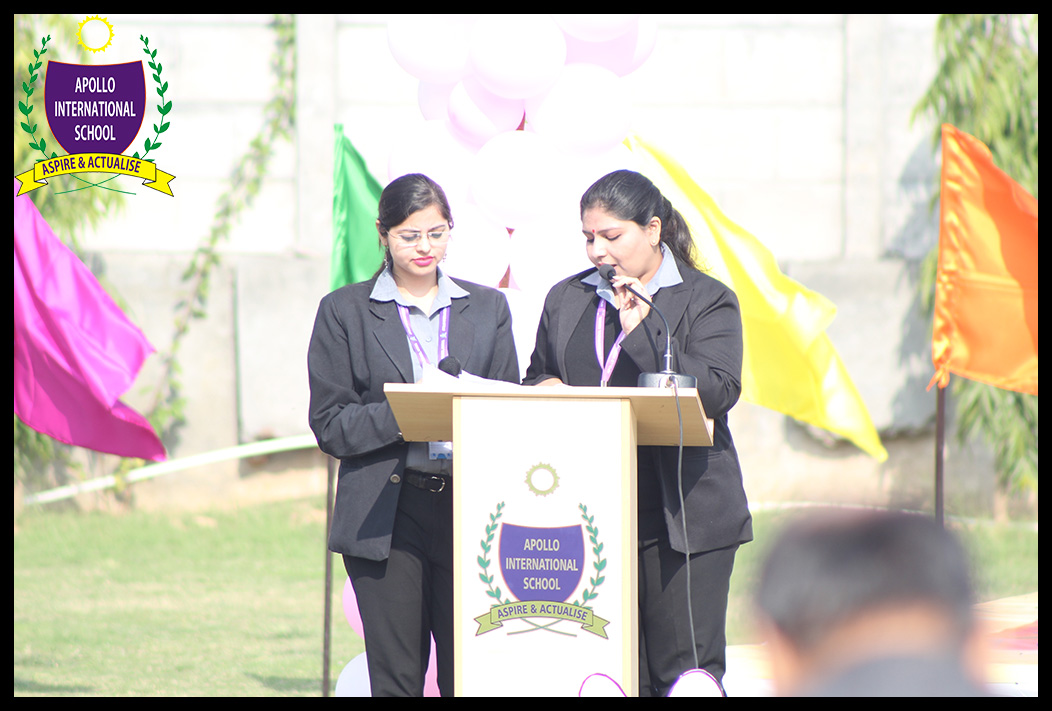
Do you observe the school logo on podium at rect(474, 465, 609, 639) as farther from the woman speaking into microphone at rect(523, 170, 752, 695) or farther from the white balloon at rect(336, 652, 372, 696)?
the white balloon at rect(336, 652, 372, 696)

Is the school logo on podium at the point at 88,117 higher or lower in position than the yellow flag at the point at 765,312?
higher

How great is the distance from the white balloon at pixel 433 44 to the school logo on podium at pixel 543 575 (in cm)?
175

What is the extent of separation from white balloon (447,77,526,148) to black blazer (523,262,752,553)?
111cm

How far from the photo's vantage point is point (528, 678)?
99.0 inches

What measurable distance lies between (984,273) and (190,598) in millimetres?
3898

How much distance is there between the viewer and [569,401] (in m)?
2.51

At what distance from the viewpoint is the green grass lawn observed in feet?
14.9

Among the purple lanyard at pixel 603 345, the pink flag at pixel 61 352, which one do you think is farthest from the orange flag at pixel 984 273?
the pink flag at pixel 61 352

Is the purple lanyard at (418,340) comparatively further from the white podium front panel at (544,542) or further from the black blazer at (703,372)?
the white podium front panel at (544,542)

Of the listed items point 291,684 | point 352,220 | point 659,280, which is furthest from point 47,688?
point 659,280

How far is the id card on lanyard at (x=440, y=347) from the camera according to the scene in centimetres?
284

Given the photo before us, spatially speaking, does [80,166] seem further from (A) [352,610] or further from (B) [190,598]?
(A) [352,610]

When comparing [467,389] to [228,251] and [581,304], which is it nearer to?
[581,304]

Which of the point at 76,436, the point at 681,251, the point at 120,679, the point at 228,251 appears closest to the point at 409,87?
the point at 228,251
